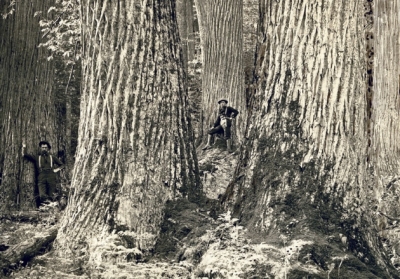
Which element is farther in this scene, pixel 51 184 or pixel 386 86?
pixel 51 184

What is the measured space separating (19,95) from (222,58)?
495 cm

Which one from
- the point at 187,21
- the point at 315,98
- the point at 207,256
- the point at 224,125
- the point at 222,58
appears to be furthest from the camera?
the point at 187,21

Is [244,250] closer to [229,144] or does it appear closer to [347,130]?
[347,130]

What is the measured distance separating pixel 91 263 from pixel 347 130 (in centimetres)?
250

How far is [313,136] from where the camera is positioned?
266 inches

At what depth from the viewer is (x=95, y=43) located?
7277 millimetres

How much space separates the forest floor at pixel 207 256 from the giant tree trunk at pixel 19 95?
4361mm

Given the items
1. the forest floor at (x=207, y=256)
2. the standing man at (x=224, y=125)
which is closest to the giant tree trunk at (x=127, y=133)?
the forest floor at (x=207, y=256)

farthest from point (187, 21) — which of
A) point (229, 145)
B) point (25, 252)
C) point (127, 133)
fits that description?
point (25, 252)

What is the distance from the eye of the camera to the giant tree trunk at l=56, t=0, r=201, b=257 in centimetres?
707

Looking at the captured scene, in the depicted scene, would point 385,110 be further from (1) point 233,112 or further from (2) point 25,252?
(1) point 233,112

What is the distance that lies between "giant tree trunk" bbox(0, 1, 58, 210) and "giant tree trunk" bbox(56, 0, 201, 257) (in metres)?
4.79

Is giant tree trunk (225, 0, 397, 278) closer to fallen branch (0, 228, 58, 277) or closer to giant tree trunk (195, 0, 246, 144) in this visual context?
fallen branch (0, 228, 58, 277)

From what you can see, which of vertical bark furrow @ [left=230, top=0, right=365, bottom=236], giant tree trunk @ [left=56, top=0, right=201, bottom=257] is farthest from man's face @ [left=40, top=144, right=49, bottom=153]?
vertical bark furrow @ [left=230, top=0, right=365, bottom=236]
